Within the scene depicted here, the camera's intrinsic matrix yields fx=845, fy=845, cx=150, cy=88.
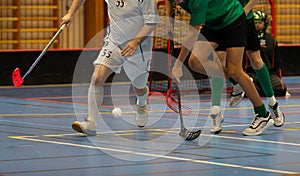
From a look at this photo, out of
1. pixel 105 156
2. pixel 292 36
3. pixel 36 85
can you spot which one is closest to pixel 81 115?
pixel 105 156

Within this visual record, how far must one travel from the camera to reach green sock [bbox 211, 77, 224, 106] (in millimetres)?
7480

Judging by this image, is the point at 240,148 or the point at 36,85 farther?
the point at 36,85

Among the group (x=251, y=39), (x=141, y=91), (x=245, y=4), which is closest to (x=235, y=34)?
(x=251, y=39)

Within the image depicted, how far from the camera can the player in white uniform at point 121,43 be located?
7066mm

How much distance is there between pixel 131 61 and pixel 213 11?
92 centimetres

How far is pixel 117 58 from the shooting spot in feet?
23.7

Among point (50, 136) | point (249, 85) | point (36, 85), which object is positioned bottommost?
point (36, 85)

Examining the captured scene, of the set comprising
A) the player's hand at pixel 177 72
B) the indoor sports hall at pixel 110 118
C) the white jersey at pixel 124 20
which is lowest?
the indoor sports hall at pixel 110 118

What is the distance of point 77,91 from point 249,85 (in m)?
5.28

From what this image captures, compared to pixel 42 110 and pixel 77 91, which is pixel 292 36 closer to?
pixel 77 91

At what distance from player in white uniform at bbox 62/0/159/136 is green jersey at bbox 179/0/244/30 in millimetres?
382

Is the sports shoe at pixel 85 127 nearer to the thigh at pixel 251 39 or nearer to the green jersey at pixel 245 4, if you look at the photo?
the thigh at pixel 251 39

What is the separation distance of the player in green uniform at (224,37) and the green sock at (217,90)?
5.4 inches

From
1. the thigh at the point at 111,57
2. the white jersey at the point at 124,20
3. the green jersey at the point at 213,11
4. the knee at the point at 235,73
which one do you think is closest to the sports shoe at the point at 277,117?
the knee at the point at 235,73
